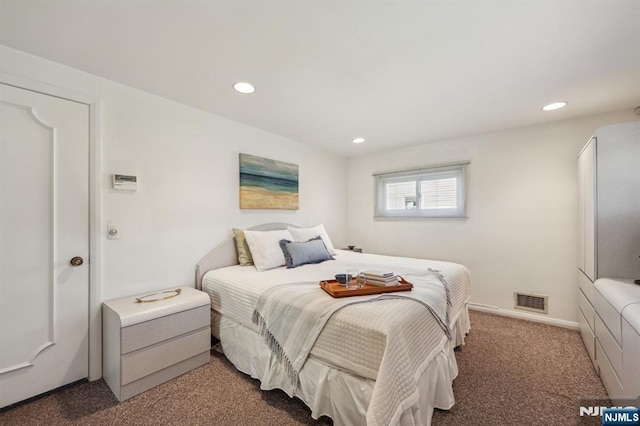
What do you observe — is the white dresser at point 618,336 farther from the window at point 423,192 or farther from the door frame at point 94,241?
the door frame at point 94,241

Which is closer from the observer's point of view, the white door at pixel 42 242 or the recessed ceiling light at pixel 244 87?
the white door at pixel 42 242

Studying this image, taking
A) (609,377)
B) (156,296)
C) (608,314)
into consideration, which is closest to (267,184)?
(156,296)

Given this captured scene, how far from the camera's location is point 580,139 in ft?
9.34

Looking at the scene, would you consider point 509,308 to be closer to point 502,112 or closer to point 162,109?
point 502,112

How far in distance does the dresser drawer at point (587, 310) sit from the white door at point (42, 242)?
400 centimetres

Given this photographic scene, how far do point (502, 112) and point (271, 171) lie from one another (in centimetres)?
266

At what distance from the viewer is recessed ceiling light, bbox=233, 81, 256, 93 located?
7.10 ft

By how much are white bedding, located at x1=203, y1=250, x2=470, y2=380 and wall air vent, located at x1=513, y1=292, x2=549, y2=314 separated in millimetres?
1066

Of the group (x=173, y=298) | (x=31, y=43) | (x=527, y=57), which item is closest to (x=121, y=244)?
(x=173, y=298)

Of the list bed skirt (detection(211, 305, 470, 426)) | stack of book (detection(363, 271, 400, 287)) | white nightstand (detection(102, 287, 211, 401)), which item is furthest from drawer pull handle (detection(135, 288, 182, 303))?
stack of book (detection(363, 271, 400, 287))

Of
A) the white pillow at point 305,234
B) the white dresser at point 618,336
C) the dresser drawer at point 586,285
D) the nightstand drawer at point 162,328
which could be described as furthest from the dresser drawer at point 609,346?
the nightstand drawer at point 162,328

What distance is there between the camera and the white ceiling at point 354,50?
1.39 m

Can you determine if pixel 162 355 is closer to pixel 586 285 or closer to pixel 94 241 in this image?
pixel 94 241

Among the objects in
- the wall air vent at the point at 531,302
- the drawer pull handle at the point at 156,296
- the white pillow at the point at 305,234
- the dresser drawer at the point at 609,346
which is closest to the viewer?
the dresser drawer at the point at 609,346
